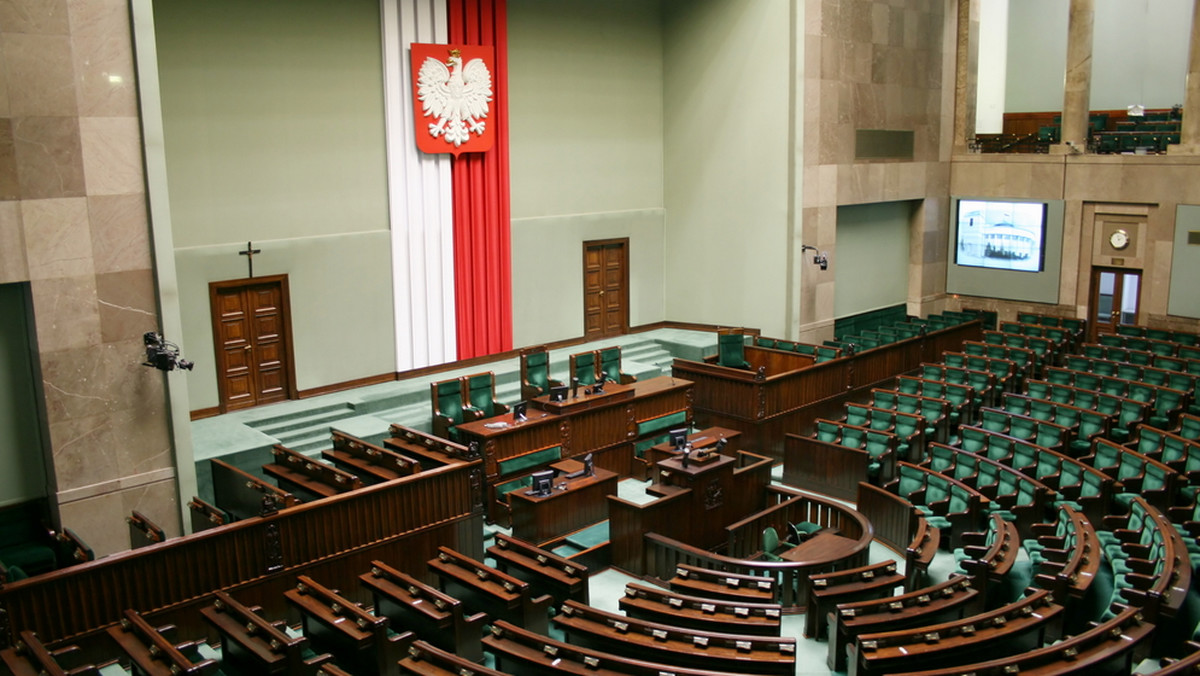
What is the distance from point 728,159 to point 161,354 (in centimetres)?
898

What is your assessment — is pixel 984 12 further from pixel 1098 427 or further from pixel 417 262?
pixel 417 262

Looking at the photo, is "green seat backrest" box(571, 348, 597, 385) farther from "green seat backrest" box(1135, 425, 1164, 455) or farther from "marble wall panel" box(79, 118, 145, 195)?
"green seat backrest" box(1135, 425, 1164, 455)

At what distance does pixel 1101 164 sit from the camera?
14922 millimetres

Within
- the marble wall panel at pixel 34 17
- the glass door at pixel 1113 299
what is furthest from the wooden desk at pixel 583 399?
the glass door at pixel 1113 299

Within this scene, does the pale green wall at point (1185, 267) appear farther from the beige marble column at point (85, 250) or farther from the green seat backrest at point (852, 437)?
the beige marble column at point (85, 250)

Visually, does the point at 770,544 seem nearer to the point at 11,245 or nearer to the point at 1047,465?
the point at 1047,465

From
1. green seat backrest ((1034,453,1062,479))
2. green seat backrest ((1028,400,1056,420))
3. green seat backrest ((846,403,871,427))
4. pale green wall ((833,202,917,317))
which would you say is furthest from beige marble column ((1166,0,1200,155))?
green seat backrest ((1034,453,1062,479))

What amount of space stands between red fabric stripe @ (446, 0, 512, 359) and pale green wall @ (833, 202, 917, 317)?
5.23 m

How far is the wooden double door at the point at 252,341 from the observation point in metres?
10.5

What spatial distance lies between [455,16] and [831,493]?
7.36 m

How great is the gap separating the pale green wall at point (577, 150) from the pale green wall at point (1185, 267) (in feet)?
24.7

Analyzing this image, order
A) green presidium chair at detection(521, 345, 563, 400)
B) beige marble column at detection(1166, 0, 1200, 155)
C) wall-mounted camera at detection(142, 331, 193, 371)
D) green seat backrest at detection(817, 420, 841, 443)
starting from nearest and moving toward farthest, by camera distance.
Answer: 1. wall-mounted camera at detection(142, 331, 193, 371)
2. green seat backrest at detection(817, 420, 841, 443)
3. green presidium chair at detection(521, 345, 563, 400)
4. beige marble column at detection(1166, 0, 1200, 155)

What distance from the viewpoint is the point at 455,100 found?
12258mm

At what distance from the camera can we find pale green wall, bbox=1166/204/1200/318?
13992 millimetres
